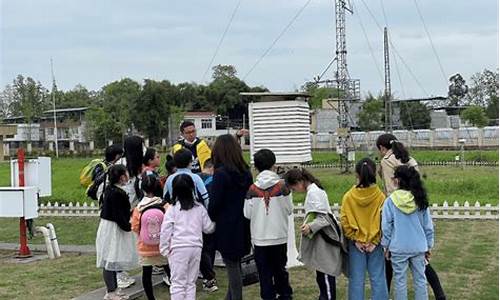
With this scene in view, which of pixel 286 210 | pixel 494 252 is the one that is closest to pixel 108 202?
pixel 286 210

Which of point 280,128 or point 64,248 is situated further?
point 280,128

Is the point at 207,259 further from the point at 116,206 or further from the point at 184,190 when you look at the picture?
the point at 184,190

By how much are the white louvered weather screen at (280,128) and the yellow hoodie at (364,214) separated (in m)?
4.52

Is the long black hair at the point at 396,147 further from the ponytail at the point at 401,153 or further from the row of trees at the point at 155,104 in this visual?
the row of trees at the point at 155,104

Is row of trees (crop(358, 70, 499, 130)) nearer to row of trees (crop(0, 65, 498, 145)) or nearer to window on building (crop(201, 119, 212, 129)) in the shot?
row of trees (crop(0, 65, 498, 145))

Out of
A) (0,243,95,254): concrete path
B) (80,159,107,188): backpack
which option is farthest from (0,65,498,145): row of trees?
(80,159,107,188): backpack

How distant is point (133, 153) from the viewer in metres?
6.06

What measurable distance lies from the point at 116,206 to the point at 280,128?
4355 millimetres

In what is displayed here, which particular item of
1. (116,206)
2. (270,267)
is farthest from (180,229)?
(116,206)

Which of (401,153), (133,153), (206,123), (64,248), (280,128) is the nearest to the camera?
(401,153)

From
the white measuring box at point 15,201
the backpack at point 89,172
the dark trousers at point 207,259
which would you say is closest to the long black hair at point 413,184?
the dark trousers at point 207,259

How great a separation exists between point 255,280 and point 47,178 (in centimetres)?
412

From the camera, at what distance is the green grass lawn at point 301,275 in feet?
20.6

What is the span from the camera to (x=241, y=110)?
42844 millimetres
